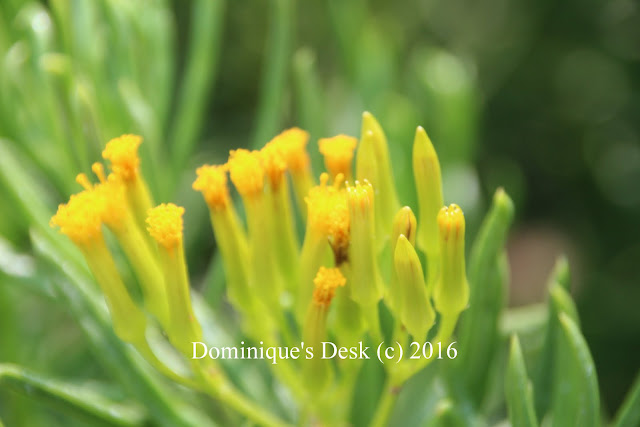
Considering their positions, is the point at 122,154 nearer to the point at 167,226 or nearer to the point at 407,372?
the point at 167,226

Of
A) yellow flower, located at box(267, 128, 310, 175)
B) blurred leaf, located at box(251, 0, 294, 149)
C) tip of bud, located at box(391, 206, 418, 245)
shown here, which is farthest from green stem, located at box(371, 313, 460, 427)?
blurred leaf, located at box(251, 0, 294, 149)

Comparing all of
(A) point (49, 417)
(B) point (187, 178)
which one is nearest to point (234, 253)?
(A) point (49, 417)

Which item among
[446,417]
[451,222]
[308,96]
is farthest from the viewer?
[308,96]

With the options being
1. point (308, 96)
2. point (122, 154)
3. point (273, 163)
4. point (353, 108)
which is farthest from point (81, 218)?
point (353, 108)

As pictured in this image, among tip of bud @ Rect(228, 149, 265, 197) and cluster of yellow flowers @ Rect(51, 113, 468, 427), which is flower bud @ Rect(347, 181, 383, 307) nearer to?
cluster of yellow flowers @ Rect(51, 113, 468, 427)

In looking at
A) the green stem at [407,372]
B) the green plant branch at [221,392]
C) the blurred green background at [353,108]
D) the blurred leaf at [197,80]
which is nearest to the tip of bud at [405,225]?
the green stem at [407,372]

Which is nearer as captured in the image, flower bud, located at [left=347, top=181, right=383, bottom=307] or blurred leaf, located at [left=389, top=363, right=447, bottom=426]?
flower bud, located at [left=347, top=181, right=383, bottom=307]
